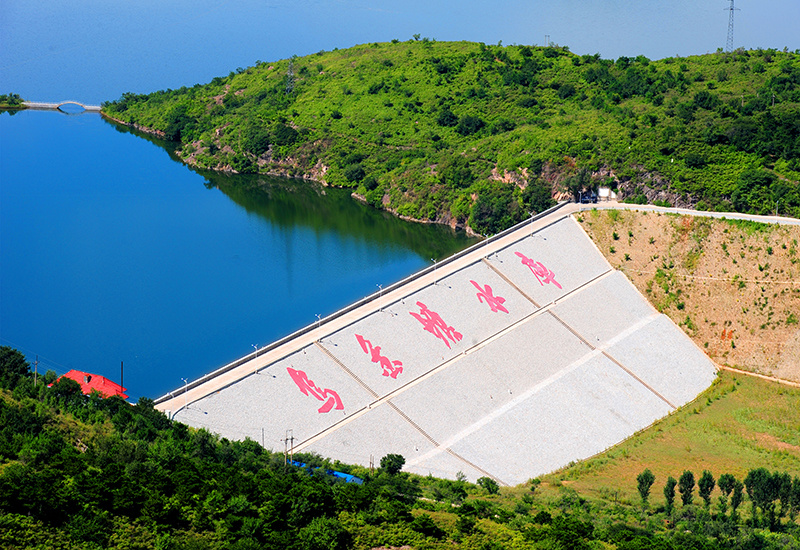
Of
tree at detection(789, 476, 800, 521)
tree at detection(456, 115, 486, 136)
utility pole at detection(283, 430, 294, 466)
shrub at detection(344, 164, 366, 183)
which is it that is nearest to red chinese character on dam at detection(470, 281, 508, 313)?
utility pole at detection(283, 430, 294, 466)

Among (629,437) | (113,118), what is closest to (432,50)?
(113,118)

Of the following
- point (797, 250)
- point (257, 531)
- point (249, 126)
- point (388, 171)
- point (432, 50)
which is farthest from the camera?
point (432, 50)

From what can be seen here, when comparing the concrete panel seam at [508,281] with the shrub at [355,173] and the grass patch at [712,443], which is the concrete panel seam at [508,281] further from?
the shrub at [355,173]

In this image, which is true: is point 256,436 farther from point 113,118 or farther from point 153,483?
point 113,118

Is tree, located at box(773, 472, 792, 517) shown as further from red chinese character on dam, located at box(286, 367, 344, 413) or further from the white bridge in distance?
A: the white bridge in distance

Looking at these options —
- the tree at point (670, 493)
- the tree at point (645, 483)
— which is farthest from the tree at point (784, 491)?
the tree at point (645, 483)

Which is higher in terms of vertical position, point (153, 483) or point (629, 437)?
point (629, 437)
